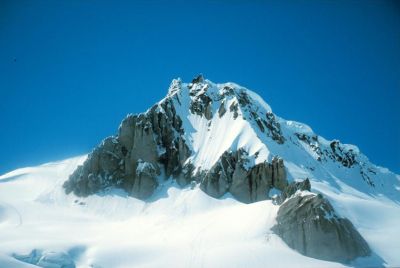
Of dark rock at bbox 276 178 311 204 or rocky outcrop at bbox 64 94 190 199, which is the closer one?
dark rock at bbox 276 178 311 204

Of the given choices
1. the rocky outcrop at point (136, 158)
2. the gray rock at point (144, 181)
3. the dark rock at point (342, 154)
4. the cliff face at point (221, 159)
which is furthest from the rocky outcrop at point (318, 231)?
the dark rock at point (342, 154)

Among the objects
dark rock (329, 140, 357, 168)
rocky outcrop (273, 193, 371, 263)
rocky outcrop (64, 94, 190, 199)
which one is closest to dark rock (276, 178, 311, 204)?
rocky outcrop (273, 193, 371, 263)

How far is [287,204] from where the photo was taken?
55.3 m

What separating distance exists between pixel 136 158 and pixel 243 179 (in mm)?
22282

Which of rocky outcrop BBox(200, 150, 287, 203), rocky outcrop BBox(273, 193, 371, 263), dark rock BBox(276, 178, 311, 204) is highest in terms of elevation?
rocky outcrop BBox(200, 150, 287, 203)

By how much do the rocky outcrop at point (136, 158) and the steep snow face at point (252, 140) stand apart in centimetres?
366

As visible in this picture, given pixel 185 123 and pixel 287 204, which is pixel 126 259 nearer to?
pixel 287 204

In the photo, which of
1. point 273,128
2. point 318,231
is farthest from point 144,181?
point 318,231

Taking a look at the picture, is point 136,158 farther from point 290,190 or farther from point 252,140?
point 290,190

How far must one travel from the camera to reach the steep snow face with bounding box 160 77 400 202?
82312 mm

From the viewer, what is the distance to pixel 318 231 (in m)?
51.5

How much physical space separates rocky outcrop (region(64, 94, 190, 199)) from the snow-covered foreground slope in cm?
243

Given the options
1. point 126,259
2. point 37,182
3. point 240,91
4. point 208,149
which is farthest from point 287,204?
point 37,182

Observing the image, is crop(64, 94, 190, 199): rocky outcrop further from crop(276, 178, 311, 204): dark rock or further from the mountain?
crop(276, 178, 311, 204): dark rock
